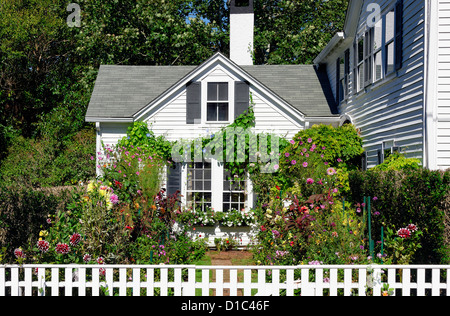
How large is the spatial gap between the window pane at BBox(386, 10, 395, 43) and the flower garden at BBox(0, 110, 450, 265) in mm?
2813

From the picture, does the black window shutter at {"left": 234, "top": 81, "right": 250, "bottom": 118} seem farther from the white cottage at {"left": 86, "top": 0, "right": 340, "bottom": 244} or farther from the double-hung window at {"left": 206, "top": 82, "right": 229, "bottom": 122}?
the double-hung window at {"left": 206, "top": 82, "right": 229, "bottom": 122}

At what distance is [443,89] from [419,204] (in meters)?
2.81

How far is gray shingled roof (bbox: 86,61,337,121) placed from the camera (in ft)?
45.7

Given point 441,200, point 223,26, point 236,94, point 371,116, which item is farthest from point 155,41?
point 441,200

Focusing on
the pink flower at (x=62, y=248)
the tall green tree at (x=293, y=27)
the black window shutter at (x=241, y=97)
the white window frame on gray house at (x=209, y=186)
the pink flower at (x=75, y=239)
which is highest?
the tall green tree at (x=293, y=27)

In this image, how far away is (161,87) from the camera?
15.3 meters

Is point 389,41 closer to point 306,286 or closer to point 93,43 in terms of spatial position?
point 306,286

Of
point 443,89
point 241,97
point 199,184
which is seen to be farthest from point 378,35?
point 199,184

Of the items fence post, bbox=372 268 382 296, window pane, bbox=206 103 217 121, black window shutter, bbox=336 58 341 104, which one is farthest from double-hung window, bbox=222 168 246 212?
fence post, bbox=372 268 382 296

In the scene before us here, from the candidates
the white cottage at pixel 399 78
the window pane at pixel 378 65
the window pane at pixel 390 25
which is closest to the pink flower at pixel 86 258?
the white cottage at pixel 399 78

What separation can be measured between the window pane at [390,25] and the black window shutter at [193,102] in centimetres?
508

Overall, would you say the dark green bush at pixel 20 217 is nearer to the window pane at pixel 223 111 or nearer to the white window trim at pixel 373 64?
the window pane at pixel 223 111

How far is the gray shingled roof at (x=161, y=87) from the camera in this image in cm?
1392
